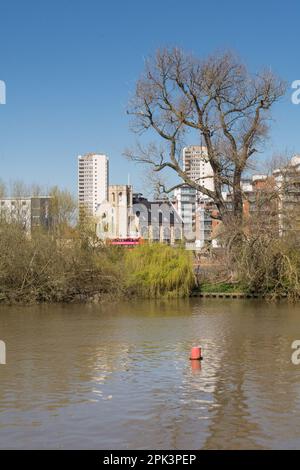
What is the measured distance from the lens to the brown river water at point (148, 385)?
11797 millimetres

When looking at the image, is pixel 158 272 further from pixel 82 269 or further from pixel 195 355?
pixel 195 355

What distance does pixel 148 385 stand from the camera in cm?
1585

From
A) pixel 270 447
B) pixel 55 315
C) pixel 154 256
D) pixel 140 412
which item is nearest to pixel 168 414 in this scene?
pixel 140 412

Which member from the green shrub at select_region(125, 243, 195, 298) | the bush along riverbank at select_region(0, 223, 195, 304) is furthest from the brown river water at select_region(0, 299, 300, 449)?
the green shrub at select_region(125, 243, 195, 298)

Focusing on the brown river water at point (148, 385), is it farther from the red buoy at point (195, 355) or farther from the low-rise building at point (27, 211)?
the low-rise building at point (27, 211)

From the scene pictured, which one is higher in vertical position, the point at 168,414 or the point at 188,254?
the point at 188,254

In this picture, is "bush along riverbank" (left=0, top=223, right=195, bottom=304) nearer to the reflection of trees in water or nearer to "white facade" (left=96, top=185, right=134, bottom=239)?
the reflection of trees in water

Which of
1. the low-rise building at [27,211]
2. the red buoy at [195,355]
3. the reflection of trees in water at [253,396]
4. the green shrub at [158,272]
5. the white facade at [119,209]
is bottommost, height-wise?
the reflection of trees in water at [253,396]

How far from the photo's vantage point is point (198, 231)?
442 feet

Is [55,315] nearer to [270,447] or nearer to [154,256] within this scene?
[154,256]

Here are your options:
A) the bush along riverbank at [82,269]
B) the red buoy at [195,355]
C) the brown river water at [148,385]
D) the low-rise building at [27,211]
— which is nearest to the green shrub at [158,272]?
the bush along riverbank at [82,269]

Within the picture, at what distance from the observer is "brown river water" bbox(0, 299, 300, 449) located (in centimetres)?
1180

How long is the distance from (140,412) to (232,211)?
3176 centimetres

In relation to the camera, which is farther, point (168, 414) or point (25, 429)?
point (168, 414)
